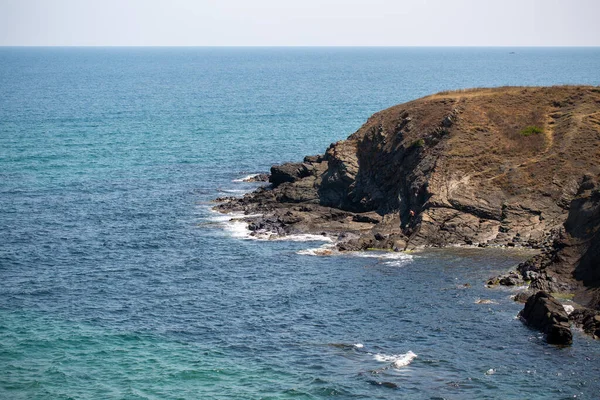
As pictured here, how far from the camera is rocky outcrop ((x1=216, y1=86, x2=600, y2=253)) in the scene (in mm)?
75750

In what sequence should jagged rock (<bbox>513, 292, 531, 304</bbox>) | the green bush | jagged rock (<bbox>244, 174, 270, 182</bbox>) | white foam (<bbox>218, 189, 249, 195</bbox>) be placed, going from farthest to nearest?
jagged rock (<bbox>244, 174, 270, 182</bbox>) → white foam (<bbox>218, 189, 249, 195</bbox>) → the green bush → jagged rock (<bbox>513, 292, 531, 304</bbox>)

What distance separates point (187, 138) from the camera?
14725 cm

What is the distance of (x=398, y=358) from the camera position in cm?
5047

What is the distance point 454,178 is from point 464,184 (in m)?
1.35

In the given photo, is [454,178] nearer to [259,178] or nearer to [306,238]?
[306,238]

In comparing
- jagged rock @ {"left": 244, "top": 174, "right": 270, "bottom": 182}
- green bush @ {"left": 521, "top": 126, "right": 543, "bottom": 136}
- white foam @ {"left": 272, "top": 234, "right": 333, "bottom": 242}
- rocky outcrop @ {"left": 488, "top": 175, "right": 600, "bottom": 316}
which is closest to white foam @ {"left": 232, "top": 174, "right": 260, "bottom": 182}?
jagged rock @ {"left": 244, "top": 174, "right": 270, "bottom": 182}

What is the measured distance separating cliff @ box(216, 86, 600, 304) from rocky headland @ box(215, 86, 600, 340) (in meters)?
0.12

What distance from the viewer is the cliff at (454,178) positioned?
75.2 m

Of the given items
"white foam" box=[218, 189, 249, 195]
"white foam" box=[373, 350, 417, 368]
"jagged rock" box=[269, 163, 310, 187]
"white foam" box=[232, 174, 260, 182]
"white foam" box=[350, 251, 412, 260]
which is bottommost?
"white foam" box=[373, 350, 417, 368]

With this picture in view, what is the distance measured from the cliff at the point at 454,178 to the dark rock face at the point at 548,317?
373 inches

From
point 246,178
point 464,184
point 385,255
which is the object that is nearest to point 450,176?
point 464,184

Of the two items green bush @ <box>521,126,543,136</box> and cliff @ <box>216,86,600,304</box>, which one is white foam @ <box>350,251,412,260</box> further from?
green bush @ <box>521,126,543,136</box>

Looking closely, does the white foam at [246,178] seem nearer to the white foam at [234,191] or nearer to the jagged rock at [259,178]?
the jagged rock at [259,178]

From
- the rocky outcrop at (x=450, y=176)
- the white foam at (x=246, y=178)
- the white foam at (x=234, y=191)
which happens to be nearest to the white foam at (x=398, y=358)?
the rocky outcrop at (x=450, y=176)
